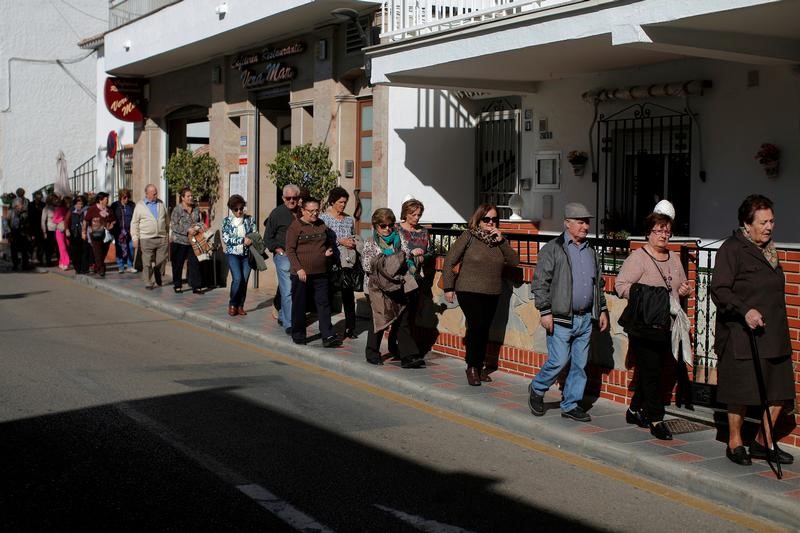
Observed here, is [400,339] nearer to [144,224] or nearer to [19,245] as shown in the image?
[144,224]

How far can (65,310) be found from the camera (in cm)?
1532

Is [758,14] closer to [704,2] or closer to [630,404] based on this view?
[704,2]

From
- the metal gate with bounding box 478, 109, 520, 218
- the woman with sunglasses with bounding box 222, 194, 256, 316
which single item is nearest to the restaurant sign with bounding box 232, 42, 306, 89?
the metal gate with bounding box 478, 109, 520, 218

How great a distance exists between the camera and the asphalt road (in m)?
5.84

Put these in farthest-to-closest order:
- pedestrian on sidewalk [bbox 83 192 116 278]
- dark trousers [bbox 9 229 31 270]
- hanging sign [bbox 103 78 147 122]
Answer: hanging sign [bbox 103 78 147 122] < dark trousers [bbox 9 229 31 270] < pedestrian on sidewalk [bbox 83 192 116 278]

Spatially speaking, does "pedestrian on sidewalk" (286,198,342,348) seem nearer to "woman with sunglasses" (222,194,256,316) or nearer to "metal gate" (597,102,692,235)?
"woman with sunglasses" (222,194,256,316)

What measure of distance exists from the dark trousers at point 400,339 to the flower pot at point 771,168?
13.9ft

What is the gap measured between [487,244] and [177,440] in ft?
11.6

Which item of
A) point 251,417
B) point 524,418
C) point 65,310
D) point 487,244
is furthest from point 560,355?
point 65,310

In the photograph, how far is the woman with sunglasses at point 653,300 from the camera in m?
7.64

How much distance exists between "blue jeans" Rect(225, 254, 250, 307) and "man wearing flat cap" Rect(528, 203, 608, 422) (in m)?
6.92

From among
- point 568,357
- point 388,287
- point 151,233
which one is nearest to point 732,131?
point 388,287

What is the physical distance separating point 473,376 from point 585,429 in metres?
1.84

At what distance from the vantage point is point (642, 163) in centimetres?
1310
